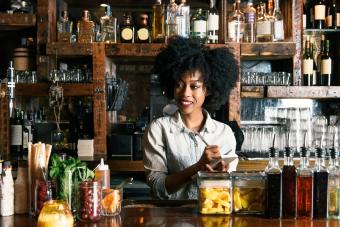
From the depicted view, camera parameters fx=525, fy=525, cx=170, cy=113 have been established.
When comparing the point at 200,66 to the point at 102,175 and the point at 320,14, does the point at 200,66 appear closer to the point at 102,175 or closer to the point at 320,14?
the point at 102,175

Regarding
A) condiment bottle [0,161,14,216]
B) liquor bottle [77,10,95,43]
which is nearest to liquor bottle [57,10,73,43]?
liquor bottle [77,10,95,43]

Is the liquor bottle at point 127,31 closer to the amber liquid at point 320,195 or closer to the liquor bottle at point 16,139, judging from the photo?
the liquor bottle at point 16,139

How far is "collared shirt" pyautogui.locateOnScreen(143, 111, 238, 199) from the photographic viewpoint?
7.34ft

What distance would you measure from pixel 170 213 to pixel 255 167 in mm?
1800

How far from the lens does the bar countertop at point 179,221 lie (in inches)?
65.9

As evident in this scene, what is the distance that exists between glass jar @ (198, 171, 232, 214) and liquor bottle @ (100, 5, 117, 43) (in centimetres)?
220

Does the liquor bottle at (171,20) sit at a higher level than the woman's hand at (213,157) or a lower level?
higher

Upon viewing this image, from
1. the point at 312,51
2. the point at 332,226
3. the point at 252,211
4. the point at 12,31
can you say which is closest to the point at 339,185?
the point at 332,226

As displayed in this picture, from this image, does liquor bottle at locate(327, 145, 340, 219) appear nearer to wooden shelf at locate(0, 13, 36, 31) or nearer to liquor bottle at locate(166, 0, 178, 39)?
liquor bottle at locate(166, 0, 178, 39)

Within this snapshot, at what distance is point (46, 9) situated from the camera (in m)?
3.75

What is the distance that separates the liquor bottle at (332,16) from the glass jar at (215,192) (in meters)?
2.58

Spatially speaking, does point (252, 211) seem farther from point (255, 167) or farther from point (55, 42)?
point (55, 42)

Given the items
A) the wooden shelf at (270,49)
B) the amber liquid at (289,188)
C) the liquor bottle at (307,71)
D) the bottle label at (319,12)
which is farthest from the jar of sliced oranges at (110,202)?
the bottle label at (319,12)

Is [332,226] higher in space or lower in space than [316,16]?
lower
